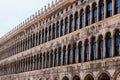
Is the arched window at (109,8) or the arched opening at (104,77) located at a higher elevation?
the arched window at (109,8)

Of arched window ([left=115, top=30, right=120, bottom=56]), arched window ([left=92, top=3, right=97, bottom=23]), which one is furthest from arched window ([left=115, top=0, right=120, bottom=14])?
arched window ([left=92, top=3, right=97, bottom=23])

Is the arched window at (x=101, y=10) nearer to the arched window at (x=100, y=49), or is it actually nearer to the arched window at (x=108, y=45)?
the arched window at (x=100, y=49)

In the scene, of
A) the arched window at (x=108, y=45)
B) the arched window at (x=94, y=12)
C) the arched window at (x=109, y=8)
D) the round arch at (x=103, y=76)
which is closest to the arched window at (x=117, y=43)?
the arched window at (x=108, y=45)

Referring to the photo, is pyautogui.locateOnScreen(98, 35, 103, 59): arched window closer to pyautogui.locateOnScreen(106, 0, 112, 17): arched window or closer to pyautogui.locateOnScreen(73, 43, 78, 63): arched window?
pyautogui.locateOnScreen(106, 0, 112, 17): arched window

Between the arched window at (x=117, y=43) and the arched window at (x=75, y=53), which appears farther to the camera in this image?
the arched window at (x=75, y=53)

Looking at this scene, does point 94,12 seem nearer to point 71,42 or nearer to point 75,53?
point 71,42

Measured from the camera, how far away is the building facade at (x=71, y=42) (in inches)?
1167

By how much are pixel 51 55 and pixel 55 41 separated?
2368mm

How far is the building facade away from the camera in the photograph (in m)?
29.6

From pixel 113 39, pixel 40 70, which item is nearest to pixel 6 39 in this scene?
pixel 40 70

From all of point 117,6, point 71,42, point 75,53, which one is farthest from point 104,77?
point 71,42

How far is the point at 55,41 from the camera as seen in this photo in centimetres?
4178

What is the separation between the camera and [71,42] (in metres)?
36.9

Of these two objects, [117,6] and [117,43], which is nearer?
[117,43]
